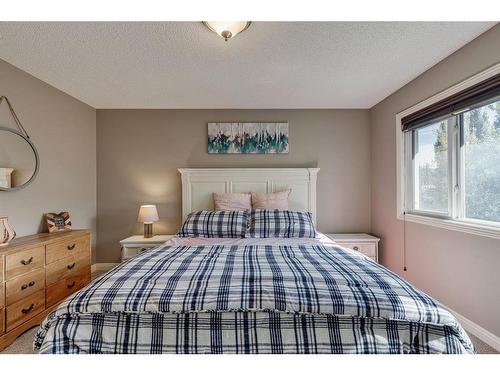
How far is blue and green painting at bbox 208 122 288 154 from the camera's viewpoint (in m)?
3.28

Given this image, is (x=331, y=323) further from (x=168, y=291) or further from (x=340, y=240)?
(x=340, y=240)

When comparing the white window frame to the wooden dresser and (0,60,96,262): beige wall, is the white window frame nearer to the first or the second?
the wooden dresser

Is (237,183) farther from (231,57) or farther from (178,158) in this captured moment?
(231,57)

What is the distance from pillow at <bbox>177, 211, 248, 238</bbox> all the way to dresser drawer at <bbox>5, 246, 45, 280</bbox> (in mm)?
1155

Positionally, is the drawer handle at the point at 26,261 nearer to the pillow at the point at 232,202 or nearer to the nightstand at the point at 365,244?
the pillow at the point at 232,202

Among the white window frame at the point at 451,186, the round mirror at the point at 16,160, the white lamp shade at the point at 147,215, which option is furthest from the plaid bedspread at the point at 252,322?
the white lamp shade at the point at 147,215

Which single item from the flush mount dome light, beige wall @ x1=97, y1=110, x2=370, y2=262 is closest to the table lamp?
beige wall @ x1=97, y1=110, x2=370, y2=262

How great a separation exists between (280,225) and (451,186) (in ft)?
5.23

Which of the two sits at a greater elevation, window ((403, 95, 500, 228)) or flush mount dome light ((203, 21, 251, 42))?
flush mount dome light ((203, 21, 251, 42))

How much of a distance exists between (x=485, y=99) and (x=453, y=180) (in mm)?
699

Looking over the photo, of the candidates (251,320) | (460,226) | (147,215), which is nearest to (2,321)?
(147,215)

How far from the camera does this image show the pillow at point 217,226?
2578 millimetres

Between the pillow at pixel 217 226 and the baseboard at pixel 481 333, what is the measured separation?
1995mm
